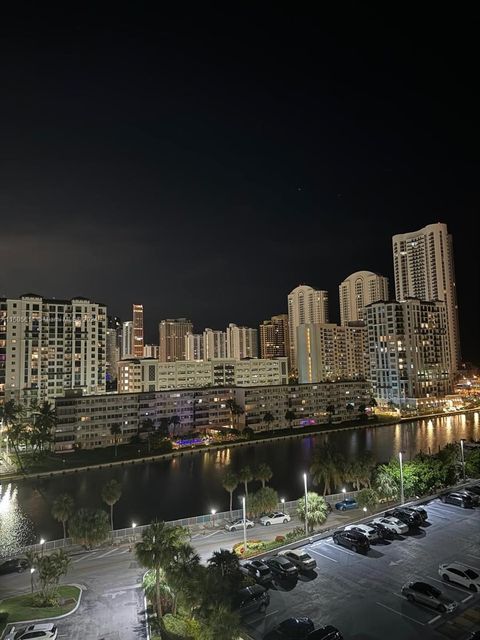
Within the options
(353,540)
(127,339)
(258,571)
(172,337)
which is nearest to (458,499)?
(353,540)

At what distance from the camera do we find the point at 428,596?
37.9ft

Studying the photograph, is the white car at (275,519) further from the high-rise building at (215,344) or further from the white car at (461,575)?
the high-rise building at (215,344)

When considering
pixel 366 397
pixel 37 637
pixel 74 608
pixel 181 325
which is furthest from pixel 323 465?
pixel 181 325

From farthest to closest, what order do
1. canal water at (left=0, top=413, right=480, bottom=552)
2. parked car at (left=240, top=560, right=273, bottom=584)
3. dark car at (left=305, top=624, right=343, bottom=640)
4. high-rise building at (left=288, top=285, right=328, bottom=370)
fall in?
1. high-rise building at (left=288, top=285, right=328, bottom=370)
2. canal water at (left=0, top=413, right=480, bottom=552)
3. parked car at (left=240, top=560, right=273, bottom=584)
4. dark car at (left=305, top=624, right=343, bottom=640)

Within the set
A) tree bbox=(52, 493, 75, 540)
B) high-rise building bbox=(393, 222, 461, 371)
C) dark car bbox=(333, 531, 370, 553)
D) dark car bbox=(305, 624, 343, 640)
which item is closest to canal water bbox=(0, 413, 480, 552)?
tree bbox=(52, 493, 75, 540)

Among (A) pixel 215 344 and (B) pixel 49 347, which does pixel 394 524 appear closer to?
(B) pixel 49 347

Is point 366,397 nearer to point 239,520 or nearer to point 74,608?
point 239,520

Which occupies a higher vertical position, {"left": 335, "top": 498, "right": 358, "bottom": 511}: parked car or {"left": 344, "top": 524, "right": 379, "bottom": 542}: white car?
{"left": 344, "top": 524, "right": 379, "bottom": 542}: white car

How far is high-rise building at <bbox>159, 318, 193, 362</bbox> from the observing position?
15512 cm

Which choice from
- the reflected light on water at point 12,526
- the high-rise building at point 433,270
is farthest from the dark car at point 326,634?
the high-rise building at point 433,270

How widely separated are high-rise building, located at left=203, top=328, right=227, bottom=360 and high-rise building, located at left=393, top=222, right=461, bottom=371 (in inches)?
1998

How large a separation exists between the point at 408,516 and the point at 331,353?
90.7 metres

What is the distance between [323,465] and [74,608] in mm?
16386

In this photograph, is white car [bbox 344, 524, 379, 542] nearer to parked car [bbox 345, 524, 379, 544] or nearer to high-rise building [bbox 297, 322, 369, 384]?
parked car [bbox 345, 524, 379, 544]
